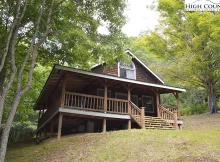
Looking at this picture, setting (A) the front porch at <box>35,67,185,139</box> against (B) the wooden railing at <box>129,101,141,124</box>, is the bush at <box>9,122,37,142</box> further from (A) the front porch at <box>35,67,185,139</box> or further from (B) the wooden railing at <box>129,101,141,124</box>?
(B) the wooden railing at <box>129,101,141,124</box>

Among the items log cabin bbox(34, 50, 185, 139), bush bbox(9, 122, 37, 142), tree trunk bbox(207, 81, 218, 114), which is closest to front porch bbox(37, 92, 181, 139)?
log cabin bbox(34, 50, 185, 139)

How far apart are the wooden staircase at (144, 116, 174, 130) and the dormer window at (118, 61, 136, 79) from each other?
16.5ft

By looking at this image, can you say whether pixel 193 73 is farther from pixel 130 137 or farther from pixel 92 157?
pixel 92 157

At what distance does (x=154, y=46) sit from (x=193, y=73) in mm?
4491

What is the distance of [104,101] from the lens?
49.9 ft

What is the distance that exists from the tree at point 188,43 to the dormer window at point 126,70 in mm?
3936

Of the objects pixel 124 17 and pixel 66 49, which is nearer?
pixel 124 17

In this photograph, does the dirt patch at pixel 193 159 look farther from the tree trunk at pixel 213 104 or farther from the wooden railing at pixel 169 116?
the tree trunk at pixel 213 104

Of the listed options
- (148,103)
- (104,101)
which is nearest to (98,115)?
(104,101)

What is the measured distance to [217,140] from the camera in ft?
35.5

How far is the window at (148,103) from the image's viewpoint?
1997 centimetres

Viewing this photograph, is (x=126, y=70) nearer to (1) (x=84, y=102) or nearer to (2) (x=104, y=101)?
(2) (x=104, y=101)

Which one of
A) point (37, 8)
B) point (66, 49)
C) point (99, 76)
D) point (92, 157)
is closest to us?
point (92, 157)

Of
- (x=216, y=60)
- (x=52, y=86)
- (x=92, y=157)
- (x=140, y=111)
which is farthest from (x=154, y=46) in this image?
(x=92, y=157)
